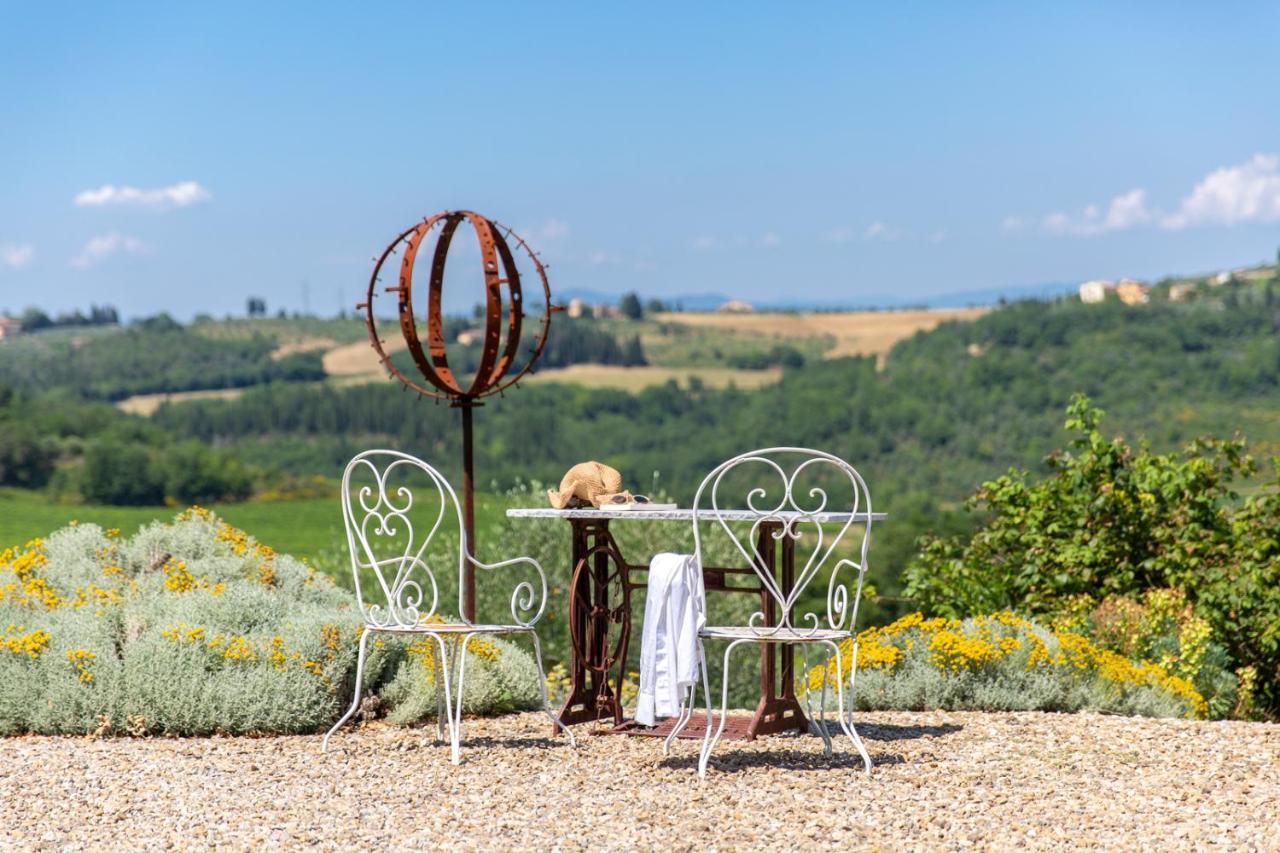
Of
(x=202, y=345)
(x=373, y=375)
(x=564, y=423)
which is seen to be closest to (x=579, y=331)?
(x=373, y=375)

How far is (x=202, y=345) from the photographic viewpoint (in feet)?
234

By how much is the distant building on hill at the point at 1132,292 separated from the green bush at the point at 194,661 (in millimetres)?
58739

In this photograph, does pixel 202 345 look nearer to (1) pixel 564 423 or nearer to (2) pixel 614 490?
(1) pixel 564 423

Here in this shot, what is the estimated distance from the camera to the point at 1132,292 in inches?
2574

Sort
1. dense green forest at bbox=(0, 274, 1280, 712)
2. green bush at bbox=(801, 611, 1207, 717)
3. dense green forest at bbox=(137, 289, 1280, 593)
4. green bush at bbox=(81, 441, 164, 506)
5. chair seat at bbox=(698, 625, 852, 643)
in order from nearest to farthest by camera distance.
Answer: chair seat at bbox=(698, 625, 852, 643), green bush at bbox=(801, 611, 1207, 717), green bush at bbox=(81, 441, 164, 506), dense green forest at bbox=(0, 274, 1280, 712), dense green forest at bbox=(137, 289, 1280, 593)

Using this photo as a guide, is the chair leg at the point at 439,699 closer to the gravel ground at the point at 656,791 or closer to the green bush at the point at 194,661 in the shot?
the gravel ground at the point at 656,791

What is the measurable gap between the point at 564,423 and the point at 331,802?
155 ft

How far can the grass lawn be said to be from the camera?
3225 centimetres

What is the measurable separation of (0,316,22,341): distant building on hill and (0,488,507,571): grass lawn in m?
47.8

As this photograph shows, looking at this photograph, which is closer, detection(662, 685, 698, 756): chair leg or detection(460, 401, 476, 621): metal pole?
detection(662, 685, 698, 756): chair leg

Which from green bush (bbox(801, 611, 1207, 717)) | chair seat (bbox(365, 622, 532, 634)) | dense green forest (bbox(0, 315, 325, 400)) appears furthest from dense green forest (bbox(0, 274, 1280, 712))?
chair seat (bbox(365, 622, 532, 634))

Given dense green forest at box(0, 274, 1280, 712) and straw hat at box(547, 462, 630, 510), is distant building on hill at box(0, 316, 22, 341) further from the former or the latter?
straw hat at box(547, 462, 630, 510)

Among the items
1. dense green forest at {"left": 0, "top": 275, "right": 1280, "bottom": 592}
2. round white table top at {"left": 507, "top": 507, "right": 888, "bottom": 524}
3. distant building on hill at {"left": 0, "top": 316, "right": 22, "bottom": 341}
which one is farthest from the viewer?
distant building on hill at {"left": 0, "top": 316, "right": 22, "bottom": 341}

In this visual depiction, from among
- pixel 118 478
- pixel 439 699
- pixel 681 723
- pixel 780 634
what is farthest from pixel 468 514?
pixel 118 478
